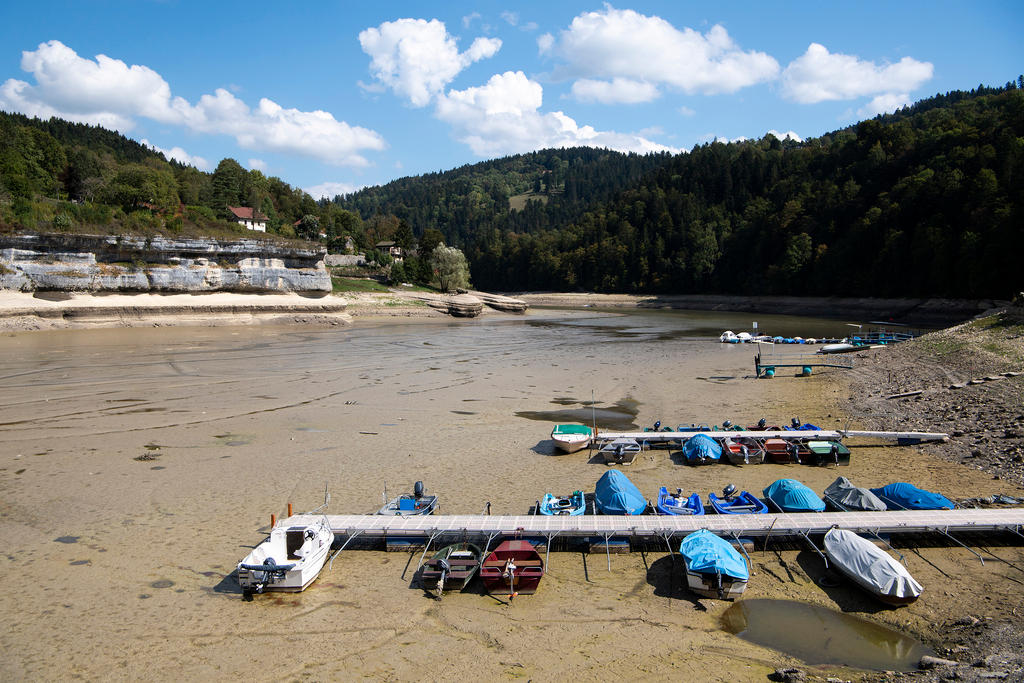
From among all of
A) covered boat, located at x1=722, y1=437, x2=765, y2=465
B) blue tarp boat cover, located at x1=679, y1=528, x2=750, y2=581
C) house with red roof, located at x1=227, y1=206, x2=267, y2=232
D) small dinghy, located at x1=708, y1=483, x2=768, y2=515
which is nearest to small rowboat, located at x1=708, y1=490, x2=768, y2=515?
small dinghy, located at x1=708, y1=483, x2=768, y2=515

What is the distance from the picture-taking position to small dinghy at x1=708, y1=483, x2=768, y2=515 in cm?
1300

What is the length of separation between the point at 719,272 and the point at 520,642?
384 feet

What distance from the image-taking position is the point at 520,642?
346 inches

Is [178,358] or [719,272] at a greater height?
[719,272]

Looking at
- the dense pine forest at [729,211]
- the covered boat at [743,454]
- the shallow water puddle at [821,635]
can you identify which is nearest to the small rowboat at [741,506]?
the shallow water puddle at [821,635]

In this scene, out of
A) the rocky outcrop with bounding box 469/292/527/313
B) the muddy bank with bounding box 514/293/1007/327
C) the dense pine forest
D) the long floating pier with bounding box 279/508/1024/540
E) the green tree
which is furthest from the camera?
the green tree

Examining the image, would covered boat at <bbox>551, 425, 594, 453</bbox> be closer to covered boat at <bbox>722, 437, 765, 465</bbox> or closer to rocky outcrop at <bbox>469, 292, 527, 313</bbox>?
covered boat at <bbox>722, 437, 765, 465</bbox>

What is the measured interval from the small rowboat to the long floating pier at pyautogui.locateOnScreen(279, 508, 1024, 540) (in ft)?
1.98

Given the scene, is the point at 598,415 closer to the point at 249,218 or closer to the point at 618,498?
the point at 618,498

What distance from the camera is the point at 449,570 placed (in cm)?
1045

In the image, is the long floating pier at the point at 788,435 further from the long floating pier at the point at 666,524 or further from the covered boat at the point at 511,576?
the covered boat at the point at 511,576

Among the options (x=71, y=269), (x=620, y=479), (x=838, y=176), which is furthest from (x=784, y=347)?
(x=838, y=176)

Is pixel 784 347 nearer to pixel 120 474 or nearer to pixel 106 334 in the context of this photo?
pixel 120 474

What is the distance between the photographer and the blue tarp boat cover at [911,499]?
12.5 metres
